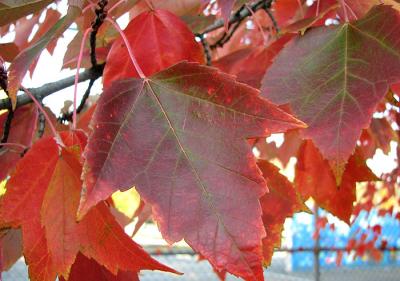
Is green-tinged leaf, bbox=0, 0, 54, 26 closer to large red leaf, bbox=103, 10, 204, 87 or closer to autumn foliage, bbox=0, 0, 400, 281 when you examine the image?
autumn foliage, bbox=0, 0, 400, 281

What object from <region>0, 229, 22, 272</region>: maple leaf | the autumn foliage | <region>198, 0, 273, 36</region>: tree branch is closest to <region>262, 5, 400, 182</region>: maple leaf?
the autumn foliage

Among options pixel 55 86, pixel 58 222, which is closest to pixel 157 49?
pixel 55 86

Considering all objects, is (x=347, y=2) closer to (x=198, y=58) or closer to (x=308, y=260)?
(x=198, y=58)

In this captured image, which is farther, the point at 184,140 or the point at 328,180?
the point at 328,180

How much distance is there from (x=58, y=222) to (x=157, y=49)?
336 mm

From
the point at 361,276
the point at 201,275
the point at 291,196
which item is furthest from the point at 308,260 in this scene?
the point at 291,196

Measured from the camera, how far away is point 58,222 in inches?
21.6

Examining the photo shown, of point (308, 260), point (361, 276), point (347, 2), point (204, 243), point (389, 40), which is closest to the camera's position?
point (204, 243)

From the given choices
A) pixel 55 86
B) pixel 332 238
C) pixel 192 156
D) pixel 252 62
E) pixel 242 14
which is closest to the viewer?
pixel 192 156

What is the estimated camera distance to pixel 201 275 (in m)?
6.25

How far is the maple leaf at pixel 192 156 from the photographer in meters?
0.49

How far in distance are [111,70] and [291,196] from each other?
325mm

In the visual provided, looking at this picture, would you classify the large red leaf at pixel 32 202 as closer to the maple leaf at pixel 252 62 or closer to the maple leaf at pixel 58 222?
the maple leaf at pixel 58 222

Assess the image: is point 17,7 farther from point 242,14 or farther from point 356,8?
→ point 242,14
